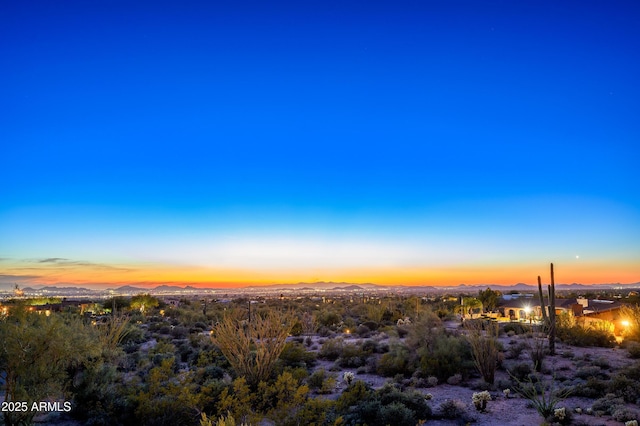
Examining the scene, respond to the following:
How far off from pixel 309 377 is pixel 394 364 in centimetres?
409

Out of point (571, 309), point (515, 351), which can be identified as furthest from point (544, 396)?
point (571, 309)

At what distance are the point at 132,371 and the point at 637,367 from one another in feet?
63.3

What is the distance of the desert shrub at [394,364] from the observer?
1878 cm

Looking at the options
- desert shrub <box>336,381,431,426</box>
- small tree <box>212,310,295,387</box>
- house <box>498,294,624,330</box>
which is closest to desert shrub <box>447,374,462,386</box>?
desert shrub <box>336,381,431,426</box>

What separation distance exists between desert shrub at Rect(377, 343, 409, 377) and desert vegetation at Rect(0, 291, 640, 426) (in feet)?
0.19

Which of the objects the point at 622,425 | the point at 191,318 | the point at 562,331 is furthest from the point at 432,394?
the point at 191,318

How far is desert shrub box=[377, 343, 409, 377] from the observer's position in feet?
61.6

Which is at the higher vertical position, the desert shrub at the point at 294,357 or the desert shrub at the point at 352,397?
the desert shrub at the point at 352,397

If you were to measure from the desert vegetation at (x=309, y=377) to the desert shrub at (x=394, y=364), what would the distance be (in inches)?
2.3

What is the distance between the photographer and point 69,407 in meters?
12.0

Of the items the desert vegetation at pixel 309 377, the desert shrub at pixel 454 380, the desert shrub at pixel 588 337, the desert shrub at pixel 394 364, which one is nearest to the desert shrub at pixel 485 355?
the desert vegetation at pixel 309 377

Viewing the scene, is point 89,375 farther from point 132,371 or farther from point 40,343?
point 132,371

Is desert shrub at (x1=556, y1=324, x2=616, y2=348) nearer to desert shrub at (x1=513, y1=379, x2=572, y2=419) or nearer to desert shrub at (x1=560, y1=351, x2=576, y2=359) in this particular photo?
desert shrub at (x1=560, y1=351, x2=576, y2=359)

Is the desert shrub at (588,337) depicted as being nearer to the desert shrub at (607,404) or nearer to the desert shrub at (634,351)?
the desert shrub at (634,351)
